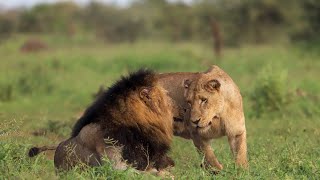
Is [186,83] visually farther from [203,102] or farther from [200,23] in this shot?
[200,23]

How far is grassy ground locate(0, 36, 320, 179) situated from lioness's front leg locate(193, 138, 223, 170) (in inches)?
5.4

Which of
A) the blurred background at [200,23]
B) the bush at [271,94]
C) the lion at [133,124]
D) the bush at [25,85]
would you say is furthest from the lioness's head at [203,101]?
the blurred background at [200,23]

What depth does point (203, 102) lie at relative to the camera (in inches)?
208

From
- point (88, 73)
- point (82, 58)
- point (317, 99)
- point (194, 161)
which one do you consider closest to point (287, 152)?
point (194, 161)

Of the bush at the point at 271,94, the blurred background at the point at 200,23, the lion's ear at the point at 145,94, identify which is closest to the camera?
the lion's ear at the point at 145,94

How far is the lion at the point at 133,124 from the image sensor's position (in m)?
5.11

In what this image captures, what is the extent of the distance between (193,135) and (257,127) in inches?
137

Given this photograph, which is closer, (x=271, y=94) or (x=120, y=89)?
(x=120, y=89)

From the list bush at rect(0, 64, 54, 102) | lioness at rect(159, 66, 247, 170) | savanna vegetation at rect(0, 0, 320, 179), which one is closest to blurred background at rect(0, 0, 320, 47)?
savanna vegetation at rect(0, 0, 320, 179)

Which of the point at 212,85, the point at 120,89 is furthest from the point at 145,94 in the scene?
the point at 212,85

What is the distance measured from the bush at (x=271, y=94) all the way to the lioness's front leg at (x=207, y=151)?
4.33 metres

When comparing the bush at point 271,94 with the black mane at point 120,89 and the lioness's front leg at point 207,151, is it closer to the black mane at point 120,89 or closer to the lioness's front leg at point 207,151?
the lioness's front leg at point 207,151

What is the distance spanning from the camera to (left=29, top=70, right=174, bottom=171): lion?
5.11 metres

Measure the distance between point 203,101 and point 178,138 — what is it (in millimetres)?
2249
